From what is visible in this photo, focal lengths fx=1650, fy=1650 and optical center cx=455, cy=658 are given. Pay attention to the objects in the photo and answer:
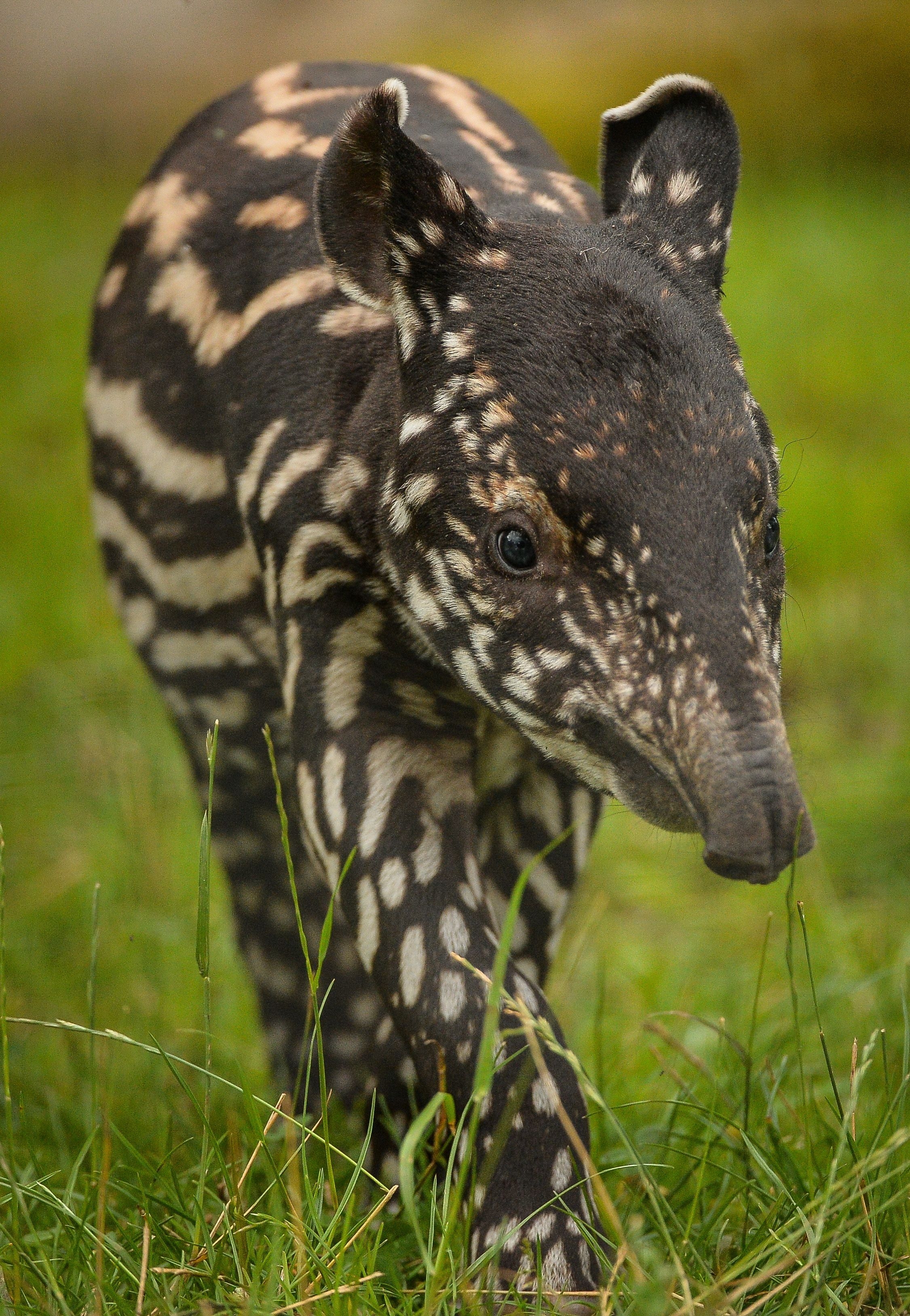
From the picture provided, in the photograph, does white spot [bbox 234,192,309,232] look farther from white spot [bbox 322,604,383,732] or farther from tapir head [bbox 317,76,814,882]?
white spot [bbox 322,604,383,732]

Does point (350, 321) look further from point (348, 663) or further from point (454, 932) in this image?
point (454, 932)

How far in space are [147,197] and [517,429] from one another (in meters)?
1.77

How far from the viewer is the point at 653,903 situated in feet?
18.4

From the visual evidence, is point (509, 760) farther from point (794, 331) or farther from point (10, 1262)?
point (794, 331)

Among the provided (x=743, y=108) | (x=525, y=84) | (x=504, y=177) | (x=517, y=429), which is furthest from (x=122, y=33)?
(x=517, y=429)

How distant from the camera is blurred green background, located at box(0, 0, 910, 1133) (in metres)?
4.80

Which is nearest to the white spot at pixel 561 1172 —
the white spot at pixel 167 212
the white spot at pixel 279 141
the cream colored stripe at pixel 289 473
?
the cream colored stripe at pixel 289 473

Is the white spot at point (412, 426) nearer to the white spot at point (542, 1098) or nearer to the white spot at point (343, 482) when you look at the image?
the white spot at point (343, 482)

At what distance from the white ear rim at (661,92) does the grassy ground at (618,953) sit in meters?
0.90

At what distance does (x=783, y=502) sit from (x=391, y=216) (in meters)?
5.00

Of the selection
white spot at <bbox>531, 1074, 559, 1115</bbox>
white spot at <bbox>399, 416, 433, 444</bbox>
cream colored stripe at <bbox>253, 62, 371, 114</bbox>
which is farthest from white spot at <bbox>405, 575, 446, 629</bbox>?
cream colored stripe at <bbox>253, 62, 371, 114</bbox>

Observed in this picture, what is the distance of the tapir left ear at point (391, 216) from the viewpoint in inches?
111

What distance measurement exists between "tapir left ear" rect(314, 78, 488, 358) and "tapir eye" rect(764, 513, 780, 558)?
0.70 metres

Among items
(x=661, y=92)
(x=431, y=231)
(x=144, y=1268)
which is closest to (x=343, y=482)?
(x=431, y=231)
